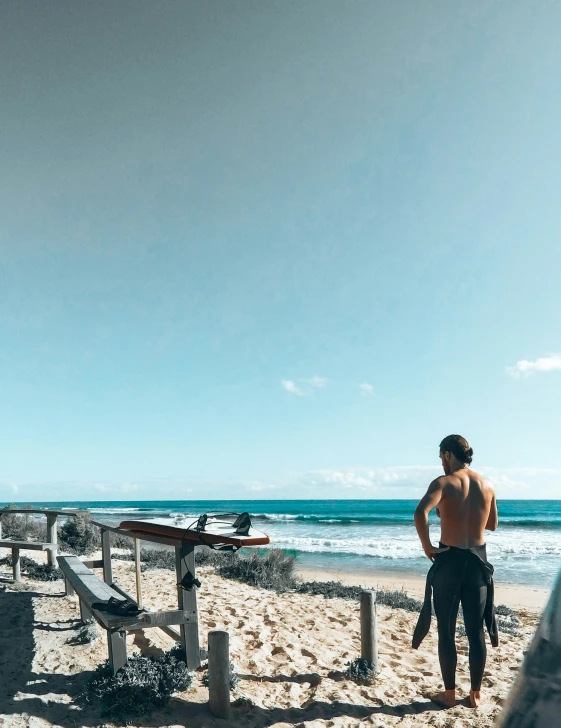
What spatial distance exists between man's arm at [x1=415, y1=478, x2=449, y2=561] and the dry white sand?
1.05 meters

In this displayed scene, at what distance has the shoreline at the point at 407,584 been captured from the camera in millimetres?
10750

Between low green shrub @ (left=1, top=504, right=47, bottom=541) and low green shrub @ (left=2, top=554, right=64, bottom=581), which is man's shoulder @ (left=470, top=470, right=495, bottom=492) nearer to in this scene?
low green shrub @ (left=2, top=554, right=64, bottom=581)

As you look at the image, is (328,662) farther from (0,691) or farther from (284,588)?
(284,588)

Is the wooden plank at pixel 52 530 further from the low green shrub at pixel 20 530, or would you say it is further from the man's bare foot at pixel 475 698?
the man's bare foot at pixel 475 698

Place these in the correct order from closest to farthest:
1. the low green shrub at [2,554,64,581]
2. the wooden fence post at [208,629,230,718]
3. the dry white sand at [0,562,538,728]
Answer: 1. the wooden fence post at [208,629,230,718]
2. the dry white sand at [0,562,538,728]
3. the low green shrub at [2,554,64,581]

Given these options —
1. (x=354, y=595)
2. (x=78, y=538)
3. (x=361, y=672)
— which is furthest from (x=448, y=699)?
(x=78, y=538)

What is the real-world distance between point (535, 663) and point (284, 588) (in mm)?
9704

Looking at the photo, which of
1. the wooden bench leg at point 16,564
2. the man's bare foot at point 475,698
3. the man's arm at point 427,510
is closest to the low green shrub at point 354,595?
the man's bare foot at point 475,698

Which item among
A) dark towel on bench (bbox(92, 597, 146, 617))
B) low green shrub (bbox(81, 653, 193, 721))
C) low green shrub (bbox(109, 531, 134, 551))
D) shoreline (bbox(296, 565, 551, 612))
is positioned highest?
dark towel on bench (bbox(92, 597, 146, 617))

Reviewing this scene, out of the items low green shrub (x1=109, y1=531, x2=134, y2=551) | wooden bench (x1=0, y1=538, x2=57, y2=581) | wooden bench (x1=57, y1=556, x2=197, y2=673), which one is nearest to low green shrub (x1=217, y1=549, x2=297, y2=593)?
wooden bench (x1=0, y1=538, x2=57, y2=581)

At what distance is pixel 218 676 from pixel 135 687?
0.68 metres

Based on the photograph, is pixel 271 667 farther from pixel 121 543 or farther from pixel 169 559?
pixel 121 543

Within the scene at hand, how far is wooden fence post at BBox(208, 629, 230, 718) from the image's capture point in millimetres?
3930

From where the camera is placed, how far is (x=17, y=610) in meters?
6.57
